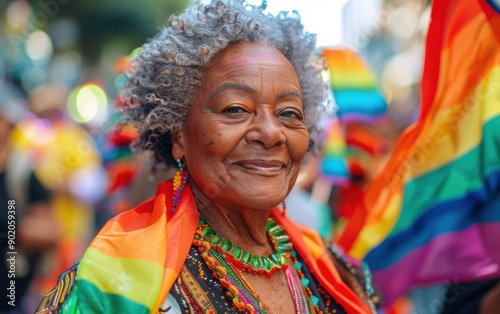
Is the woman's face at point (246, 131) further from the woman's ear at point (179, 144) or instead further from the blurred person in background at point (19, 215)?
the blurred person in background at point (19, 215)

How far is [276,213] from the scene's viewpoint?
9.84ft

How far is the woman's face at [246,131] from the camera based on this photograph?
2.52m

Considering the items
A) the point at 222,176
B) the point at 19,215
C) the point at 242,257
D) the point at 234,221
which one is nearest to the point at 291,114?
the point at 222,176

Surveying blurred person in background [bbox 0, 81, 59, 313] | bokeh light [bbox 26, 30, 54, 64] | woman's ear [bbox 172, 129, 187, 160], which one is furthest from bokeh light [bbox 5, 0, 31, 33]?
woman's ear [bbox 172, 129, 187, 160]

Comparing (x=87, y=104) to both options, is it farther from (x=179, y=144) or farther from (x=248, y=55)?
(x=248, y=55)

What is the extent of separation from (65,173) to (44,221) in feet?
4.15

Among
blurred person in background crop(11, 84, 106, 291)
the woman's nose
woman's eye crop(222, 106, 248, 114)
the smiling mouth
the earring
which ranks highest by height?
woman's eye crop(222, 106, 248, 114)

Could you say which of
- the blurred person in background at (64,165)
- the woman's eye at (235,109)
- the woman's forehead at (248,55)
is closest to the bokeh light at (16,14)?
the blurred person in background at (64,165)

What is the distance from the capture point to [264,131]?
2510 mm

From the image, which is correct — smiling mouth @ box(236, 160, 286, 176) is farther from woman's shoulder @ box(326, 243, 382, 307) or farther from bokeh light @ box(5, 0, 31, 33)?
bokeh light @ box(5, 0, 31, 33)

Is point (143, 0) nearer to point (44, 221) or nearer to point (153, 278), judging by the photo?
point (44, 221)

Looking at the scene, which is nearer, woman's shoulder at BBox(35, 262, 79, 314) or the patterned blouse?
woman's shoulder at BBox(35, 262, 79, 314)

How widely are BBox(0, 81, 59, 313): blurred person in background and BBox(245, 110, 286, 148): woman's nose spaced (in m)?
1.87

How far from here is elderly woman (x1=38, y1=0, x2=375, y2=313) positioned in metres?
2.37
